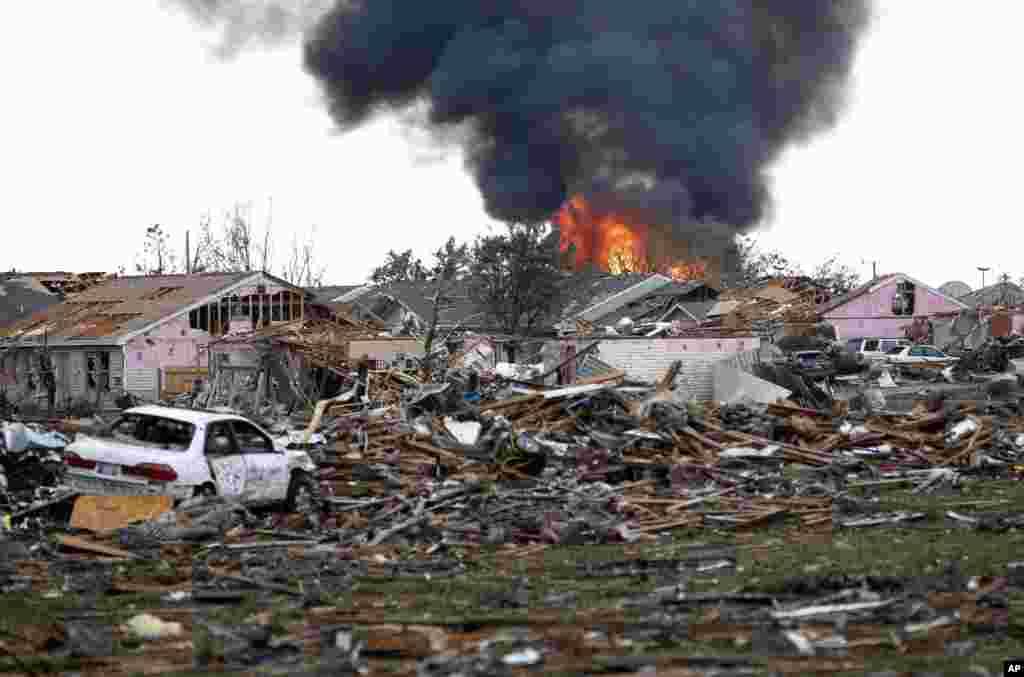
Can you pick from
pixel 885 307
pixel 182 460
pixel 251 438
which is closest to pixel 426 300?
pixel 885 307

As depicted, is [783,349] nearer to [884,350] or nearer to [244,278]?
[884,350]

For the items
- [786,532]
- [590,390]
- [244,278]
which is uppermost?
[244,278]

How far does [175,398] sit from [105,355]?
5.80m

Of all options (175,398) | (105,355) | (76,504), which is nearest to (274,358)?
(175,398)

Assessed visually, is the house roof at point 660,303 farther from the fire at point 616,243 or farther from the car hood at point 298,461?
the car hood at point 298,461

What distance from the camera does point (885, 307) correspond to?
62594mm

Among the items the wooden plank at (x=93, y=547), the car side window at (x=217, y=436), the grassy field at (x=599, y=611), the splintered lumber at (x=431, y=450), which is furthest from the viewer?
the splintered lumber at (x=431, y=450)

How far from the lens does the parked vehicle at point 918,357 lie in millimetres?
45938

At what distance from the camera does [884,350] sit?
171 feet

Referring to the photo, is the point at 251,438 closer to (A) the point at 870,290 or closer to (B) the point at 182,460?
(B) the point at 182,460

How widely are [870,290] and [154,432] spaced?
49910 millimetres

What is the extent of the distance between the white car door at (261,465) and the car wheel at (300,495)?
5.9 inches

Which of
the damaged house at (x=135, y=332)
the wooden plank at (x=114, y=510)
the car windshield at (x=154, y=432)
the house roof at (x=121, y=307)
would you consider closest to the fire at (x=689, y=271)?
the damaged house at (x=135, y=332)

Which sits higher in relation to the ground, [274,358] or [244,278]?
[244,278]
